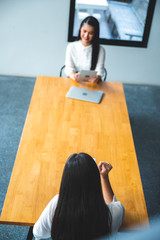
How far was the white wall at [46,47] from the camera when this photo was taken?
3.84 m

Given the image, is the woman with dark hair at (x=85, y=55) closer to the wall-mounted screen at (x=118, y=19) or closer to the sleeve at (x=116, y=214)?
the wall-mounted screen at (x=118, y=19)

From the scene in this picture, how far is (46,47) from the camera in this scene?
163 inches

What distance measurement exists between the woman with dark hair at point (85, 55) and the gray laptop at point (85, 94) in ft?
0.71

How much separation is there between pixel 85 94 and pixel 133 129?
1.13m

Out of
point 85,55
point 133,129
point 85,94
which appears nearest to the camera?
point 85,94

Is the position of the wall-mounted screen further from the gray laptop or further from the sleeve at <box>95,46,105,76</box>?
the gray laptop

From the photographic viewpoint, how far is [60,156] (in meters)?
1.86

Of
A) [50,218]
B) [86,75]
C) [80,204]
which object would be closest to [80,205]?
[80,204]

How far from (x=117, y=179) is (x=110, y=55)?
9.52ft

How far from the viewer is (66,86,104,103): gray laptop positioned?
2.53 metres

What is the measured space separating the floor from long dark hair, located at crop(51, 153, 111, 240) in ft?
3.52

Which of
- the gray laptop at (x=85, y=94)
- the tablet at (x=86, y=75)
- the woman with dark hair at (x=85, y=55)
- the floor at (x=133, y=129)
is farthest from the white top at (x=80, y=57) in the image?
the floor at (x=133, y=129)

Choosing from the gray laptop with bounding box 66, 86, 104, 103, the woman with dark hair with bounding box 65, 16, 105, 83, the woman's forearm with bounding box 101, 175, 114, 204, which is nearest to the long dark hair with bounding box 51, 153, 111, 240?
the woman's forearm with bounding box 101, 175, 114, 204

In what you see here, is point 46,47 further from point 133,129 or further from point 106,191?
point 106,191
